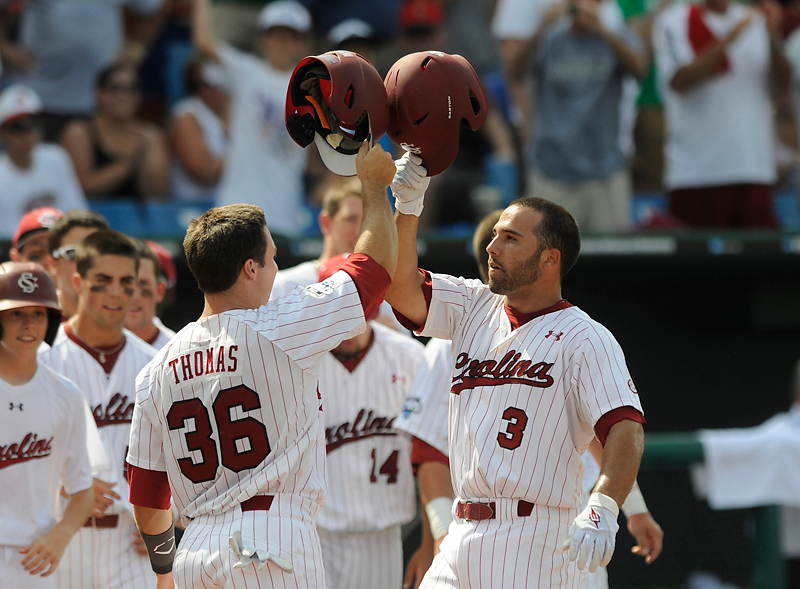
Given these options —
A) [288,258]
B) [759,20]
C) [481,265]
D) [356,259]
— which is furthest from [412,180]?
[759,20]

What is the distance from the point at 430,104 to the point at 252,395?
958mm

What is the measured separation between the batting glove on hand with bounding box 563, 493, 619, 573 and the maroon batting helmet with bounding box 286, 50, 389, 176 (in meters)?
1.14

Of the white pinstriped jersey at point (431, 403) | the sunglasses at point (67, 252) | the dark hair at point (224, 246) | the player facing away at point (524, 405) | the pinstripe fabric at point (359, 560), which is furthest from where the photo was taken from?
the sunglasses at point (67, 252)

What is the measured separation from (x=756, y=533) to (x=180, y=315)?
3.38m

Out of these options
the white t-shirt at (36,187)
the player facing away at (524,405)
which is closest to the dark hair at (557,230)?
the player facing away at (524,405)

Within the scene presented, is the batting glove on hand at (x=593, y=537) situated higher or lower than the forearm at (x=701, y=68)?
lower

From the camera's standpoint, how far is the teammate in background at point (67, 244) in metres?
4.24

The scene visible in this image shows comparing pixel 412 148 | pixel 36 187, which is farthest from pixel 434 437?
pixel 36 187

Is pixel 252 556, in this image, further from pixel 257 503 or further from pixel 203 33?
pixel 203 33

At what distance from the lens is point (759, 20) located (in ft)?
23.4

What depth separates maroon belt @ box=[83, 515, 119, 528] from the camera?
12.7 feet

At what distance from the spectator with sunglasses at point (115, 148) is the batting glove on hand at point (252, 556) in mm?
4458

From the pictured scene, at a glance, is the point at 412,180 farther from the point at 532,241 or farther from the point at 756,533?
the point at 756,533

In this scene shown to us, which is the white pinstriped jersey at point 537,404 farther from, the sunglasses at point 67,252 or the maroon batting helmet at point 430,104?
the sunglasses at point 67,252
